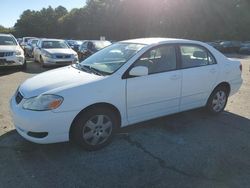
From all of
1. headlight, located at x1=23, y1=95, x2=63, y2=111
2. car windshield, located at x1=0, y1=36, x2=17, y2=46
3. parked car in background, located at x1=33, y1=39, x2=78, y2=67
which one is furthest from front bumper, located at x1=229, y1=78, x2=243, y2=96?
car windshield, located at x1=0, y1=36, x2=17, y2=46

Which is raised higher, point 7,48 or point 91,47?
point 7,48

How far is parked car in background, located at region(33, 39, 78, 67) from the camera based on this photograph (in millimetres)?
13469

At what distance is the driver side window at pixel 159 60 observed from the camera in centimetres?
475

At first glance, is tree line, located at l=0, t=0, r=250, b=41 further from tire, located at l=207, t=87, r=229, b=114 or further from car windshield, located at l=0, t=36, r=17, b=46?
tire, located at l=207, t=87, r=229, b=114

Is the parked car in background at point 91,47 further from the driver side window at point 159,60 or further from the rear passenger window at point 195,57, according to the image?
the driver side window at point 159,60

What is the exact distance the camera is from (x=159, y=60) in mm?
4945

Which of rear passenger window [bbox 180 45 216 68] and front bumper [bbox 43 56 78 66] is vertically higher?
rear passenger window [bbox 180 45 216 68]

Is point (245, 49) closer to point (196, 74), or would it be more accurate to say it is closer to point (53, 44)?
point (53, 44)

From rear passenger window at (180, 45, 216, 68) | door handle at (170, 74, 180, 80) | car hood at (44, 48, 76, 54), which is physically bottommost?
car hood at (44, 48, 76, 54)

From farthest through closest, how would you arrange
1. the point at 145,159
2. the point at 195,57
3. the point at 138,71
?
the point at 195,57 < the point at 138,71 < the point at 145,159

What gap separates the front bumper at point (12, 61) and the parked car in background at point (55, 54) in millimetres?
1406

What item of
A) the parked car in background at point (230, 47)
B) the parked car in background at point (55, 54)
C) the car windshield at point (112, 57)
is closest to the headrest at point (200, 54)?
the car windshield at point (112, 57)

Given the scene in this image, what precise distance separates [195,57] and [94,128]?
8.23 ft

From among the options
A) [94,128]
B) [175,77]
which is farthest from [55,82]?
[175,77]
